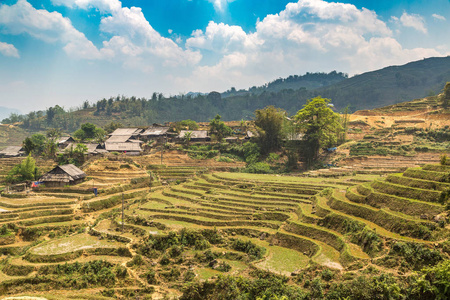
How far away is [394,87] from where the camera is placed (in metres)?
157

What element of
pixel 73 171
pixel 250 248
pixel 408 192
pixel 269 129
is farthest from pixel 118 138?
pixel 408 192

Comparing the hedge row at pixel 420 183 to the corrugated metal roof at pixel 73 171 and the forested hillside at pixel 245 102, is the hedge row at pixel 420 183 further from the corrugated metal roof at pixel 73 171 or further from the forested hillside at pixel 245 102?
the forested hillside at pixel 245 102

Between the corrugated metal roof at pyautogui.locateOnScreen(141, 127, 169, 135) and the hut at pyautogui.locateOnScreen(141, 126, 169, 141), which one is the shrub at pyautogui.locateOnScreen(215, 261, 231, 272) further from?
the corrugated metal roof at pyautogui.locateOnScreen(141, 127, 169, 135)

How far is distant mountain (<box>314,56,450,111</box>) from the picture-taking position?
148500mm

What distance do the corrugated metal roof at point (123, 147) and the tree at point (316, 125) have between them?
96.3 feet

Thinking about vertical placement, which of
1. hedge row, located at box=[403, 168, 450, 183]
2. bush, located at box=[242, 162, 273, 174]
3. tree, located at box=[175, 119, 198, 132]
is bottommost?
bush, located at box=[242, 162, 273, 174]

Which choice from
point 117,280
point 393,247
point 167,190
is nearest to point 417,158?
point 393,247

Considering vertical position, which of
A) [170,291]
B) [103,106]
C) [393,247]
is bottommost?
[170,291]

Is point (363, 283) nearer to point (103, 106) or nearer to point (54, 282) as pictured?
point (54, 282)

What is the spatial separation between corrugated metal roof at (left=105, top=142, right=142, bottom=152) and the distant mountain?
120 m

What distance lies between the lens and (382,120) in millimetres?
65000

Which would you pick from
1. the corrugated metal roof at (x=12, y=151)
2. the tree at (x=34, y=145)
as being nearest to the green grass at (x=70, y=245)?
the tree at (x=34, y=145)

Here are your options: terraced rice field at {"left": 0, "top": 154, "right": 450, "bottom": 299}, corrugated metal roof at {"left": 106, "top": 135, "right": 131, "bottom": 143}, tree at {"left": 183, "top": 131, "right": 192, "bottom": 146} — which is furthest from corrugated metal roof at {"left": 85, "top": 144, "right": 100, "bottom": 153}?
terraced rice field at {"left": 0, "top": 154, "right": 450, "bottom": 299}

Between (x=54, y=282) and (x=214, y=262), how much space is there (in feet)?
34.7
